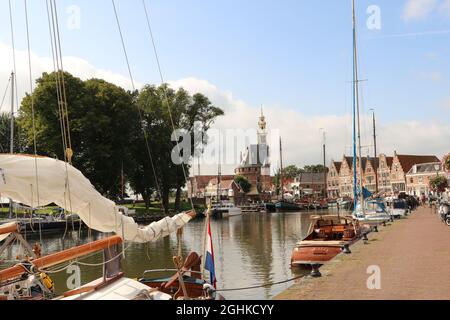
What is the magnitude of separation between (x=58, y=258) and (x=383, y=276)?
8788 mm

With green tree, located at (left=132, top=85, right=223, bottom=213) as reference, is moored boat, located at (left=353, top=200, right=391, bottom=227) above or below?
below

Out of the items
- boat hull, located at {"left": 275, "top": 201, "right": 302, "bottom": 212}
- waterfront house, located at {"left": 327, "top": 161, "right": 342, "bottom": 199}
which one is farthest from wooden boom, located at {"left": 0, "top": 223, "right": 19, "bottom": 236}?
waterfront house, located at {"left": 327, "top": 161, "right": 342, "bottom": 199}

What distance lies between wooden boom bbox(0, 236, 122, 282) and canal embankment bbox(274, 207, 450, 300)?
4.11m

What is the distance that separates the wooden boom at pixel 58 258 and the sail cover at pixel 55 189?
30 centimetres

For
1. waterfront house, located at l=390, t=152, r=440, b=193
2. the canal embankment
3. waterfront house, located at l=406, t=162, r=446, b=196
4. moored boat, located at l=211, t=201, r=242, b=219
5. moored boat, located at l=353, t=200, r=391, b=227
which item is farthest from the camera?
waterfront house, located at l=390, t=152, r=440, b=193

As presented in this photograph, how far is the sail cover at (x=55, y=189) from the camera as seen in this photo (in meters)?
9.34

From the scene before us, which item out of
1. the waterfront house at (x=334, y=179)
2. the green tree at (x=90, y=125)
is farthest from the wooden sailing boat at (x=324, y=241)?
the waterfront house at (x=334, y=179)

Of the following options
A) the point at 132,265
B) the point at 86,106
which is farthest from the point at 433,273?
the point at 86,106

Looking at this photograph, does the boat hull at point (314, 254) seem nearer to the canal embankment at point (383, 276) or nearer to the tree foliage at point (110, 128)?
the canal embankment at point (383, 276)

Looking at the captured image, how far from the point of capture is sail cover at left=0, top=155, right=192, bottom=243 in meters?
9.34

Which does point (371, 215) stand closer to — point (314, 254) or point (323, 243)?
point (323, 243)

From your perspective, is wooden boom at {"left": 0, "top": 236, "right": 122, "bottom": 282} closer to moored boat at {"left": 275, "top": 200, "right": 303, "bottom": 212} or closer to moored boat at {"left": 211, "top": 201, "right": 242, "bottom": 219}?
moored boat at {"left": 211, "top": 201, "right": 242, "bottom": 219}

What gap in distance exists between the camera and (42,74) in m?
51.0

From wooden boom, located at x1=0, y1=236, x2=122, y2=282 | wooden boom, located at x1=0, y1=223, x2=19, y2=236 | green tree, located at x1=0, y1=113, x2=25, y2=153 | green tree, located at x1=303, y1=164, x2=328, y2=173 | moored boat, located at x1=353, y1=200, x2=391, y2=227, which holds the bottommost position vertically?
moored boat, located at x1=353, y1=200, x2=391, y2=227
